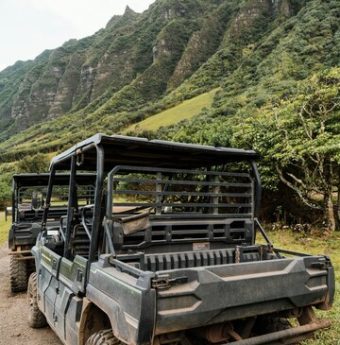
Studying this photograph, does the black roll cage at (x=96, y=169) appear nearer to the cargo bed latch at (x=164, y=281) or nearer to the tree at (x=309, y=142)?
the cargo bed latch at (x=164, y=281)

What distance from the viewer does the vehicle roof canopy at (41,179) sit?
801cm

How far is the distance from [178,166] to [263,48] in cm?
7482

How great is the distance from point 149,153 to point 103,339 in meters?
1.98

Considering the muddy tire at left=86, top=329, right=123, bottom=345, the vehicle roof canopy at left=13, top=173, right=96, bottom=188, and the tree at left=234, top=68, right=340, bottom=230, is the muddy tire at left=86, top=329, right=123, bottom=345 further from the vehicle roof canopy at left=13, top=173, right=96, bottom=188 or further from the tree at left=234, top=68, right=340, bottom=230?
the tree at left=234, top=68, right=340, bottom=230

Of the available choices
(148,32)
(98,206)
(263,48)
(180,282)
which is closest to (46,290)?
(98,206)

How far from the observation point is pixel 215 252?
13.5 ft

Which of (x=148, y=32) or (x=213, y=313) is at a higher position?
(x=148, y=32)

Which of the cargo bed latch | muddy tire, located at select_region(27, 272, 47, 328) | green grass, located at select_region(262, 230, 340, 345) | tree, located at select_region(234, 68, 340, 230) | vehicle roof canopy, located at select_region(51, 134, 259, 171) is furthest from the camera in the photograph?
tree, located at select_region(234, 68, 340, 230)

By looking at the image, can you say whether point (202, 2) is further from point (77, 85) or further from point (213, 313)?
point (213, 313)

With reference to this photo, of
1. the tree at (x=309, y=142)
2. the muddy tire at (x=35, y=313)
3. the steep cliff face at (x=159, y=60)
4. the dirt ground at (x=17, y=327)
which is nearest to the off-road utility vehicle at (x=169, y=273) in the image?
the muddy tire at (x=35, y=313)

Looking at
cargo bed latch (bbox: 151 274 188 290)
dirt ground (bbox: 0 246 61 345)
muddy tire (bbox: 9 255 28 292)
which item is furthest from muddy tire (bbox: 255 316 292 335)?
muddy tire (bbox: 9 255 28 292)

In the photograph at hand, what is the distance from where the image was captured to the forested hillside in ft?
40.5

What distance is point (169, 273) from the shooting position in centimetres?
282

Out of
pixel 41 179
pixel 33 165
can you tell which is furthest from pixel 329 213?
pixel 33 165
